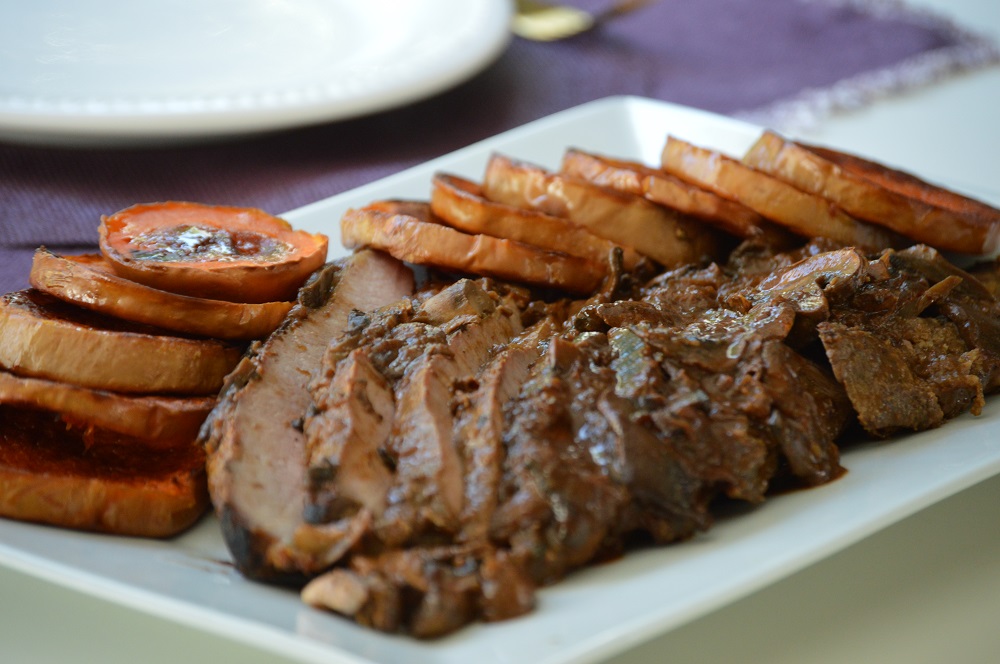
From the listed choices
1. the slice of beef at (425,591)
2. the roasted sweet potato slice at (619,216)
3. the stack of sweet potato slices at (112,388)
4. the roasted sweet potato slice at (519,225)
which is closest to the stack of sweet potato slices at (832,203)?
the roasted sweet potato slice at (619,216)

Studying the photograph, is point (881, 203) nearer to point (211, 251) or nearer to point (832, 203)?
point (832, 203)

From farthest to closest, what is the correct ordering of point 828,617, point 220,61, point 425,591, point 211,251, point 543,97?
point 543,97
point 220,61
point 211,251
point 828,617
point 425,591

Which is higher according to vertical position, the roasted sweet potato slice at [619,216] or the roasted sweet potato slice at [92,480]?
the roasted sweet potato slice at [619,216]

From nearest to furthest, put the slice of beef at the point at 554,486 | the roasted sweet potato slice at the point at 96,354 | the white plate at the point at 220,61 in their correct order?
1. the slice of beef at the point at 554,486
2. the roasted sweet potato slice at the point at 96,354
3. the white plate at the point at 220,61

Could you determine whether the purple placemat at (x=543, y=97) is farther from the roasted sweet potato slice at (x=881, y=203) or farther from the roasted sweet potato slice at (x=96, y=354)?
the roasted sweet potato slice at (x=881, y=203)

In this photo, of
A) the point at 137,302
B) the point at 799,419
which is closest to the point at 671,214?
the point at 799,419

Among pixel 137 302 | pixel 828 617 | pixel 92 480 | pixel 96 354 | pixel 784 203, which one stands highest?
pixel 784 203
